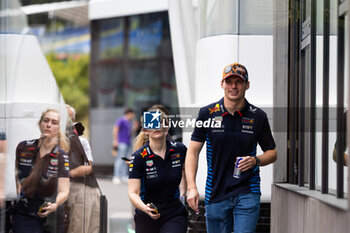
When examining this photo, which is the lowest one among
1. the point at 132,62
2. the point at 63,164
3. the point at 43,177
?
the point at 43,177

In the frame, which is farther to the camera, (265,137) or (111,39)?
(111,39)

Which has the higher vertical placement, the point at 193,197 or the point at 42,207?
the point at 193,197

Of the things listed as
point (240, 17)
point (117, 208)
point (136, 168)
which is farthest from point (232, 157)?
point (117, 208)

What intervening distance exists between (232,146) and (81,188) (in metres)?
1.54

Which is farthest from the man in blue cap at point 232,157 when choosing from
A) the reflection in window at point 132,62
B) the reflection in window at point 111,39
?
the reflection in window at point 111,39

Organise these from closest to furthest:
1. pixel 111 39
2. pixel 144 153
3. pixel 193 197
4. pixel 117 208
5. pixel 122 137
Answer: pixel 193 197 → pixel 144 153 → pixel 117 208 → pixel 122 137 → pixel 111 39

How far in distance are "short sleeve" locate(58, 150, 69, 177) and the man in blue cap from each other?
1.12m

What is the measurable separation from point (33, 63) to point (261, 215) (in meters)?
2.41

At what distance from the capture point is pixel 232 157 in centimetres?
468

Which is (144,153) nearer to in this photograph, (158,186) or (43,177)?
(158,186)

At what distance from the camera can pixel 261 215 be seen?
221 inches

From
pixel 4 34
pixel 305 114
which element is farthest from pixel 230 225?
pixel 4 34

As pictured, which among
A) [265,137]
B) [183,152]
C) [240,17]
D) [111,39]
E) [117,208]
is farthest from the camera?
[111,39]

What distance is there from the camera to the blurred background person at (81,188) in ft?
17.9
